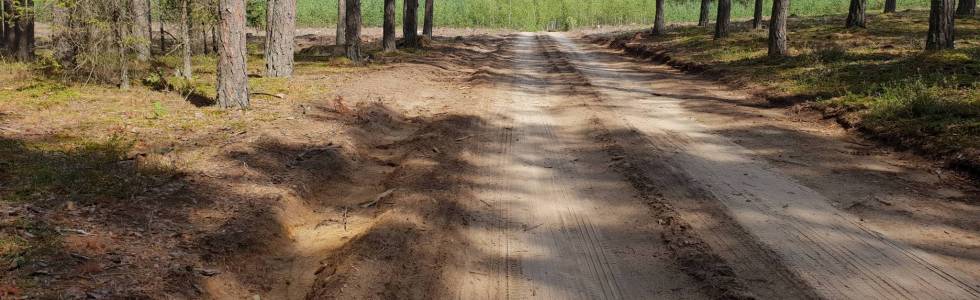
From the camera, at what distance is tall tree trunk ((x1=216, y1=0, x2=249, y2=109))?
9.38 m

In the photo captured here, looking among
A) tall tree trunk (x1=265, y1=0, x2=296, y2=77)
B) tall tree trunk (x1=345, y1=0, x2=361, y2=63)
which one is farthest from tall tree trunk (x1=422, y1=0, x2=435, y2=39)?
tall tree trunk (x1=265, y1=0, x2=296, y2=77)

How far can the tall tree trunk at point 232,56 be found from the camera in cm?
938

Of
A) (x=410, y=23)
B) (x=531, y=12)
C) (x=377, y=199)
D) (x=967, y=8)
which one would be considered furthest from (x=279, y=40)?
(x=531, y=12)

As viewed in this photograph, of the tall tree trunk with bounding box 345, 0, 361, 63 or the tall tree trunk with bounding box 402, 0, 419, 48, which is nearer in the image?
the tall tree trunk with bounding box 345, 0, 361, 63

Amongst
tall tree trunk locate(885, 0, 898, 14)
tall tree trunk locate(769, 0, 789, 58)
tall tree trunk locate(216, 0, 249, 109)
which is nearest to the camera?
tall tree trunk locate(216, 0, 249, 109)

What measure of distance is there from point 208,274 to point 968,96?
34.3 ft

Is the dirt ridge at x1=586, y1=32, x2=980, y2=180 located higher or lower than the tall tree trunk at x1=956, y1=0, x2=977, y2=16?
lower

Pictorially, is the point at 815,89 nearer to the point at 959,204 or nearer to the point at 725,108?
the point at 725,108

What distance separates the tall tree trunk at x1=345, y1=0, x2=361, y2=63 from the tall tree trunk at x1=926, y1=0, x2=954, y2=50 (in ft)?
47.3

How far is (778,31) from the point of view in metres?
16.8

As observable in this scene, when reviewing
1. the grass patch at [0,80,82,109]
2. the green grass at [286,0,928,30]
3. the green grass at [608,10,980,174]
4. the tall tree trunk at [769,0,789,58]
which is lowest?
the grass patch at [0,80,82,109]

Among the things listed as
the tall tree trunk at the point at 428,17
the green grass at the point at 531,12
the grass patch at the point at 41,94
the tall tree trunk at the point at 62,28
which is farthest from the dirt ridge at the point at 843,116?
the green grass at the point at 531,12

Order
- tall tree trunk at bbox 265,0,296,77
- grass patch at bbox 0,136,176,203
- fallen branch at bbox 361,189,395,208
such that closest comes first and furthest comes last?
1. grass patch at bbox 0,136,176,203
2. fallen branch at bbox 361,189,395,208
3. tall tree trunk at bbox 265,0,296,77

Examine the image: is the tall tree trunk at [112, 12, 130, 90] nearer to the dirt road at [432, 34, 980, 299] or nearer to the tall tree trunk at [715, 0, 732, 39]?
the dirt road at [432, 34, 980, 299]
